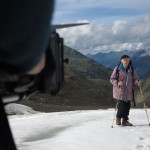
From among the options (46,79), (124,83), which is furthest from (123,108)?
(46,79)

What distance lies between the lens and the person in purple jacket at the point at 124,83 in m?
12.6

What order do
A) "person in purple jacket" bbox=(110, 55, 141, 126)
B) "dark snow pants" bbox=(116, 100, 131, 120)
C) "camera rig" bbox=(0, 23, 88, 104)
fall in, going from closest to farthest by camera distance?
1. "camera rig" bbox=(0, 23, 88, 104)
2. "person in purple jacket" bbox=(110, 55, 141, 126)
3. "dark snow pants" bbox=(116, 100, 131, 120)

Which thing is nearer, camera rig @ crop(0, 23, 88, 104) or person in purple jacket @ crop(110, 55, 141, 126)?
camera rig @ crop(0, 23, 88, 104)

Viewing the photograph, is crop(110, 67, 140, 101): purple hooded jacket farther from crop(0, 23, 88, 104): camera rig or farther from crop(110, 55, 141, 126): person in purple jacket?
crop(0, 23, 88, 104): camera rig

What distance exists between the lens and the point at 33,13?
110 centimetres

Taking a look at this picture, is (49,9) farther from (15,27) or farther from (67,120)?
(67,120)

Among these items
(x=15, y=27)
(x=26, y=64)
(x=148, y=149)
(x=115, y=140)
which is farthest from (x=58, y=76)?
(x=115, y=140)

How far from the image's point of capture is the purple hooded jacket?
12.7 meters

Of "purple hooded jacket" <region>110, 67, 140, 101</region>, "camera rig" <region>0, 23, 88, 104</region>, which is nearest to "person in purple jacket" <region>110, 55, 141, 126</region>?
"purple hooded jacket" <region>110, 67, 140, 101</region>

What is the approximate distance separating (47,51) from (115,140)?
31.1ft

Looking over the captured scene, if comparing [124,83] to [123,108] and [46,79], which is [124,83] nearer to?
[123,108]

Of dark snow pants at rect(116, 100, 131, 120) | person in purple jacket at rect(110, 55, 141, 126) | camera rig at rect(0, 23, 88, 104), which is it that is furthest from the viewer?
dark snow pants at rect(116, 100, 131, 120)

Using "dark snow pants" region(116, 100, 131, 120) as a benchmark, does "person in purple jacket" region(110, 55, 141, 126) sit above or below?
above

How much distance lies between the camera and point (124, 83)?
12867 mm
